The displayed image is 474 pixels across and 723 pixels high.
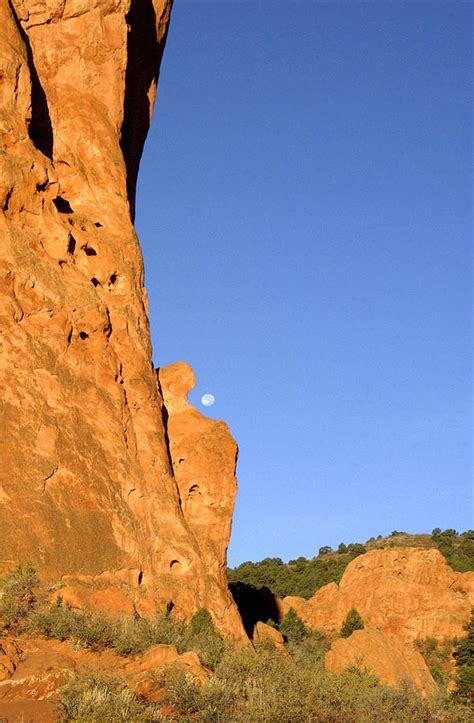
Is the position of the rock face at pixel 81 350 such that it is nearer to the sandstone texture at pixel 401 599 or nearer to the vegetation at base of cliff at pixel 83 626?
the vegetation at base of cliff at pixel 83 626

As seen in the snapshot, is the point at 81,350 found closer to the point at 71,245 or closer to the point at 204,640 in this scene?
the point at 71,245

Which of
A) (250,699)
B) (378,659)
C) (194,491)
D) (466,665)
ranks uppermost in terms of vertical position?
(194,491)

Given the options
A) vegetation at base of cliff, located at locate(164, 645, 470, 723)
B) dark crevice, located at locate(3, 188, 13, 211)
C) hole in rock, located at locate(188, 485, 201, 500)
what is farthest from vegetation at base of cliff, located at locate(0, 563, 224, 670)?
dark crevice, located at locate(3, 188, 13, 211)

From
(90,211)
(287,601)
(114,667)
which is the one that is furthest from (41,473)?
(287,601)

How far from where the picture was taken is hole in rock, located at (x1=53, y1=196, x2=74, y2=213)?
2870 centimetres

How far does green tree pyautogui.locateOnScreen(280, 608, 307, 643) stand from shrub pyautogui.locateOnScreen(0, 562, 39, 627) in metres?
31.6

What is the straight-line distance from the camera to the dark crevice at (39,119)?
29422mm

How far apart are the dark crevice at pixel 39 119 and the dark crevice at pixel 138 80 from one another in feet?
16.8

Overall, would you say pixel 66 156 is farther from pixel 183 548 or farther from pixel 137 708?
pixel 137 708

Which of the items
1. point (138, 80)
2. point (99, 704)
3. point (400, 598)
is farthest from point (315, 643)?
point (99, 704)

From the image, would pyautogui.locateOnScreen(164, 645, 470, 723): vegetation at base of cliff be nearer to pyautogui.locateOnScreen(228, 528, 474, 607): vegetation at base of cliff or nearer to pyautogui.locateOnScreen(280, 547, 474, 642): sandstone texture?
pyautogui.locateOnScreen(280, 547, 474, 642): sandstone texture

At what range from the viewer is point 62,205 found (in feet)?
95.3

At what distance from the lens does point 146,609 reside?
21656mm

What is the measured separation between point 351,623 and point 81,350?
36054mm
